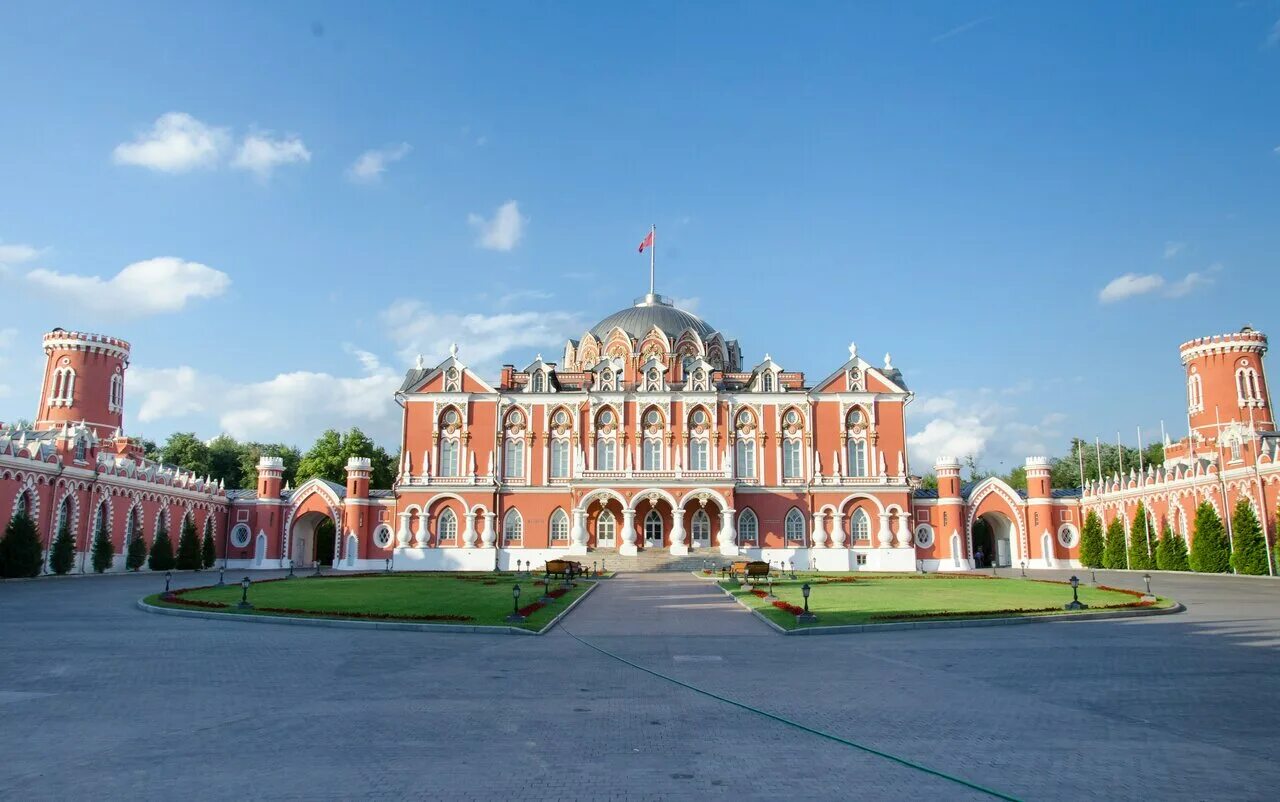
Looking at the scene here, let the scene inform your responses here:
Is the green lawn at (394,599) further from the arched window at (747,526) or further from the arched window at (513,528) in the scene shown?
the arched window at (747,526)

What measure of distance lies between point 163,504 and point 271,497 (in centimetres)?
679

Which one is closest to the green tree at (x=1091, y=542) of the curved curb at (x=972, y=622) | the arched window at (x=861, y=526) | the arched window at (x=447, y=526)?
the arched window at (x=861, y=526)

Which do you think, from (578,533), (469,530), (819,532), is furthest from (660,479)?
(469,530)

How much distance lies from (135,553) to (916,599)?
4245 centimetres

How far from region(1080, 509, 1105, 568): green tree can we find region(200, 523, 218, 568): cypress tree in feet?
178

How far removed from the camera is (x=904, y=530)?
2045 inches

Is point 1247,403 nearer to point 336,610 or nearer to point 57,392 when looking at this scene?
point 336,610

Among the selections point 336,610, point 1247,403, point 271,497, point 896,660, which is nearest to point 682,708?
point 896,660

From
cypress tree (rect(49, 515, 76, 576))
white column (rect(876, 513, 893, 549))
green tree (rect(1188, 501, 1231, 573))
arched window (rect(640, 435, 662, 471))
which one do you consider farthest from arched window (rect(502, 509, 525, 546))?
green tree (rect(1188, 501, 1231, 573))

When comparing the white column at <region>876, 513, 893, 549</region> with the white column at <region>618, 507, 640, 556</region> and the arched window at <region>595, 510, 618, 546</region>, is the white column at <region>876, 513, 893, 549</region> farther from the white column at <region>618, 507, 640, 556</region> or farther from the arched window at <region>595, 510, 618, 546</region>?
the arched window at <region>595, 510, 618, 546</region>

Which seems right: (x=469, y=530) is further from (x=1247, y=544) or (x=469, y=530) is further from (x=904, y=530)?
(x=1247, y=544)

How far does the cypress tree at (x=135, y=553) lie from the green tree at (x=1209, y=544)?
5574cm

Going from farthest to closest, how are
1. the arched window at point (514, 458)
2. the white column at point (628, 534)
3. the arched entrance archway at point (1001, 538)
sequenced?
the arched entrance archway at point (1001, 538) < the arched window at point (514, 458) < the white column at point (628, 534)

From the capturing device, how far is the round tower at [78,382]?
5628 centimetres
